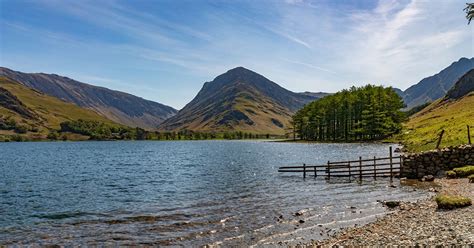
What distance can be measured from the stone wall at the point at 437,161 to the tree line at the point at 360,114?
3920 inches

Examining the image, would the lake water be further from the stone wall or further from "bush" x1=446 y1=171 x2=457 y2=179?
"bush" x1=446 y1=171 x2=457 y2=179

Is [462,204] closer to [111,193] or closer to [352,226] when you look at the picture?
[352,226]

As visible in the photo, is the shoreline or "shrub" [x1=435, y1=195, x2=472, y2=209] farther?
"shrub" [x1=435, y1=195, x2=472, y2=209]

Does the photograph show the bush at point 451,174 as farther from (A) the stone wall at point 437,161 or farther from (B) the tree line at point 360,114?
(B) the tree line at point 360,114

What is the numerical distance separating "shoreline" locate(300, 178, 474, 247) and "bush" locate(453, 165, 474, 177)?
543 inches

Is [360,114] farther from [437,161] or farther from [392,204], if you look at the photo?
[392,204]

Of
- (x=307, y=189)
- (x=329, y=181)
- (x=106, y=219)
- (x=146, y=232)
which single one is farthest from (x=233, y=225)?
(x=329, y=181)

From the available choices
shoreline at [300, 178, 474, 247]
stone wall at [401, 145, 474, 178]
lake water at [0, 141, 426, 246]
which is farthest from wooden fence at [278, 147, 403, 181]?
shoreline at [300, 178, 474, 247]

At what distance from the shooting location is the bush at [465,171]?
128 feet

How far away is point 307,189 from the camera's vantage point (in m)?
42.6

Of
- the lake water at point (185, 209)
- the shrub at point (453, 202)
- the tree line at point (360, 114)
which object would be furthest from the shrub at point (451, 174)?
the tree line at point (360, 114)

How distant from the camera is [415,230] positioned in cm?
1920

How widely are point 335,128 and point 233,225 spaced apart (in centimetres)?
15572

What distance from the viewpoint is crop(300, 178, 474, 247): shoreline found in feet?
54.4
